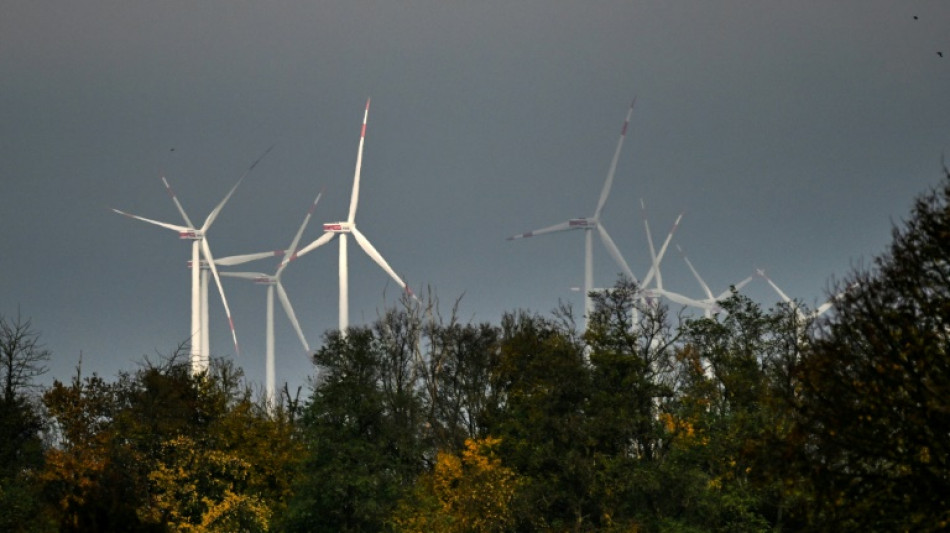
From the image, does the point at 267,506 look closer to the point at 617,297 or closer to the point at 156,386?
the point at 156,386

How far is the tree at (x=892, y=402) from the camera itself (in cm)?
3822

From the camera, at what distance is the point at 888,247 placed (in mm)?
43562

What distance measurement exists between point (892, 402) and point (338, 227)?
10387cm

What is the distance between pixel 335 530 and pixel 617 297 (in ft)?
52.7

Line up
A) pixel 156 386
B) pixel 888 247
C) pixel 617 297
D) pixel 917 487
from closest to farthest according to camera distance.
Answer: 1. pixel 917 487
2. pixel 888 247
3. pixel 617 297
4. pixel 156 386

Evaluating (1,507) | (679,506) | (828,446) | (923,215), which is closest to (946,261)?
(923,215)

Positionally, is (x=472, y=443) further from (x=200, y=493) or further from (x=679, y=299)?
(x=679, y=299)

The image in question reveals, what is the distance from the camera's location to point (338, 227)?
14062cm

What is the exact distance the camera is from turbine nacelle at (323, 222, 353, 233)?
139 m

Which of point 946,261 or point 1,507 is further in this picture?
point 1,507

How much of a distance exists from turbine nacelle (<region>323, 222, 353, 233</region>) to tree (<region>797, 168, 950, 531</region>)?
98.5m

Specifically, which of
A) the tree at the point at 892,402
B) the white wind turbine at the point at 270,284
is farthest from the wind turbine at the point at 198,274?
the tree at the point at 892,402

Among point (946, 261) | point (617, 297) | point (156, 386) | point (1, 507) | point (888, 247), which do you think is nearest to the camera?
point (946, 261)

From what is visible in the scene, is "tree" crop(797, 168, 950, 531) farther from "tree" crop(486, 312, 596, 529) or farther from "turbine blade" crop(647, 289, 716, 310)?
"turbine blade" crop(647, 289, 716, 310)
